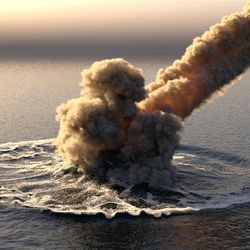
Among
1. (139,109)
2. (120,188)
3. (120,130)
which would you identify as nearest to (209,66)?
(139,109)

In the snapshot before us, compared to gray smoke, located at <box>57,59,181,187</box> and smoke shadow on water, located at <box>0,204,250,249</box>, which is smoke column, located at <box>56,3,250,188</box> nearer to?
gray smoke, located at <box>57,59,181,187</box>

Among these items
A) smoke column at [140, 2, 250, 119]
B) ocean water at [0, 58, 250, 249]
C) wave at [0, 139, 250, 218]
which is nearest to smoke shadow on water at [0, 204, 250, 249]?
ocean water at [0, 58, 250, 249]

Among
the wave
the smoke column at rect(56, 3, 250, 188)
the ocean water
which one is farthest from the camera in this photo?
the smoke column at rect(56, 3, 250, 188)

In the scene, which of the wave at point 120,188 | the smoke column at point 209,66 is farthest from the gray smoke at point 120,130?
the smoke column at point 209,66

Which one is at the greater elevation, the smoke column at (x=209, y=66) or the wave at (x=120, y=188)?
the smoke column at (x=209, y=66)

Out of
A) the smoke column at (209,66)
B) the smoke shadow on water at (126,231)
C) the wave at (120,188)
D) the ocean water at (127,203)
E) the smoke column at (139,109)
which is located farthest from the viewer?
the smoke column at (209,66)

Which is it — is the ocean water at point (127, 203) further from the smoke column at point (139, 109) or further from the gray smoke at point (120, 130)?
the smoke column at point (139, 109)
